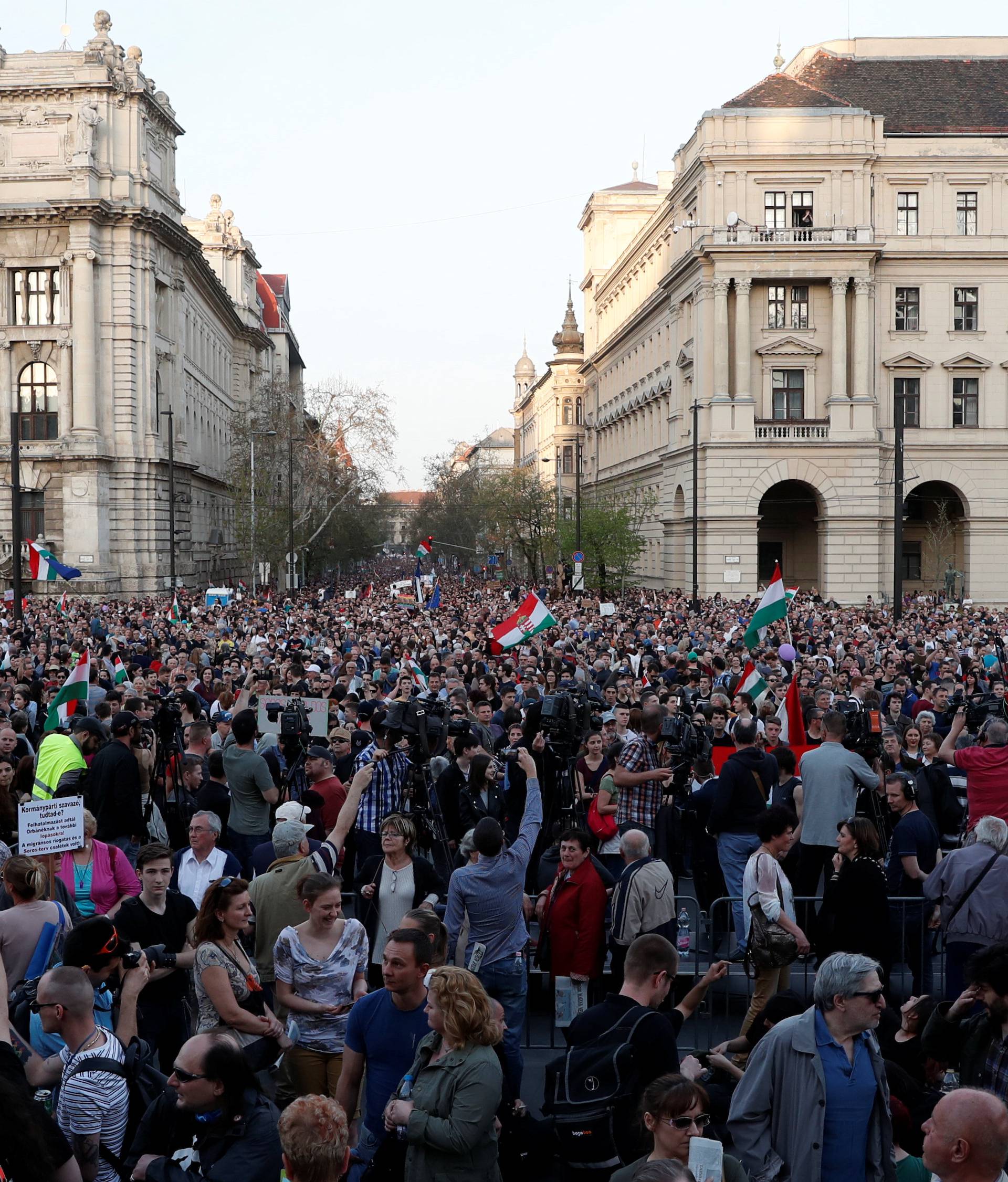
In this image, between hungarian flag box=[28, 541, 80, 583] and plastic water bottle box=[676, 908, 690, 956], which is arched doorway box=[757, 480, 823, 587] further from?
plastic water bottle box=[676, 908, 690, 956]

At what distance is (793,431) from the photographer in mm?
49906

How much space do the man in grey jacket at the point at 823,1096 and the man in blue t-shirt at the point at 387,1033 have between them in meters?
1.35

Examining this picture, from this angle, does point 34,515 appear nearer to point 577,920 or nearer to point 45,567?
point 45,567

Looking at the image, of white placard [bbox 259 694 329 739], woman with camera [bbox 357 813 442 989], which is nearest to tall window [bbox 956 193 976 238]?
white placard [bbox 259 694 329 739]

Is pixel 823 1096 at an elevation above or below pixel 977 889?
below

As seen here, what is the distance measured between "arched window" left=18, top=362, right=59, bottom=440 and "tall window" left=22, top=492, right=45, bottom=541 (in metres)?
2.50

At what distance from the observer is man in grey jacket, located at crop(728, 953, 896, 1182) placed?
16.7 feet

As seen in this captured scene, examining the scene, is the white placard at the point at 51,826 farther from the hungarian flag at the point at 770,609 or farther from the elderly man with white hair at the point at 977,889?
the hungarian flag at the point at 770,609

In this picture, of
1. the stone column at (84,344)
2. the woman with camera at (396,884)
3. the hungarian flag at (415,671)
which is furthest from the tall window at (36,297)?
the woman with camera at (396,884)

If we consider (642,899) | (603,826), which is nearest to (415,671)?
(603,826)

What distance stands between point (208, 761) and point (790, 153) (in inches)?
1735

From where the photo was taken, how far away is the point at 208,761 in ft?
37.2

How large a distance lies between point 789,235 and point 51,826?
4633 cm

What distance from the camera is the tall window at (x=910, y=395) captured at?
51594mm
